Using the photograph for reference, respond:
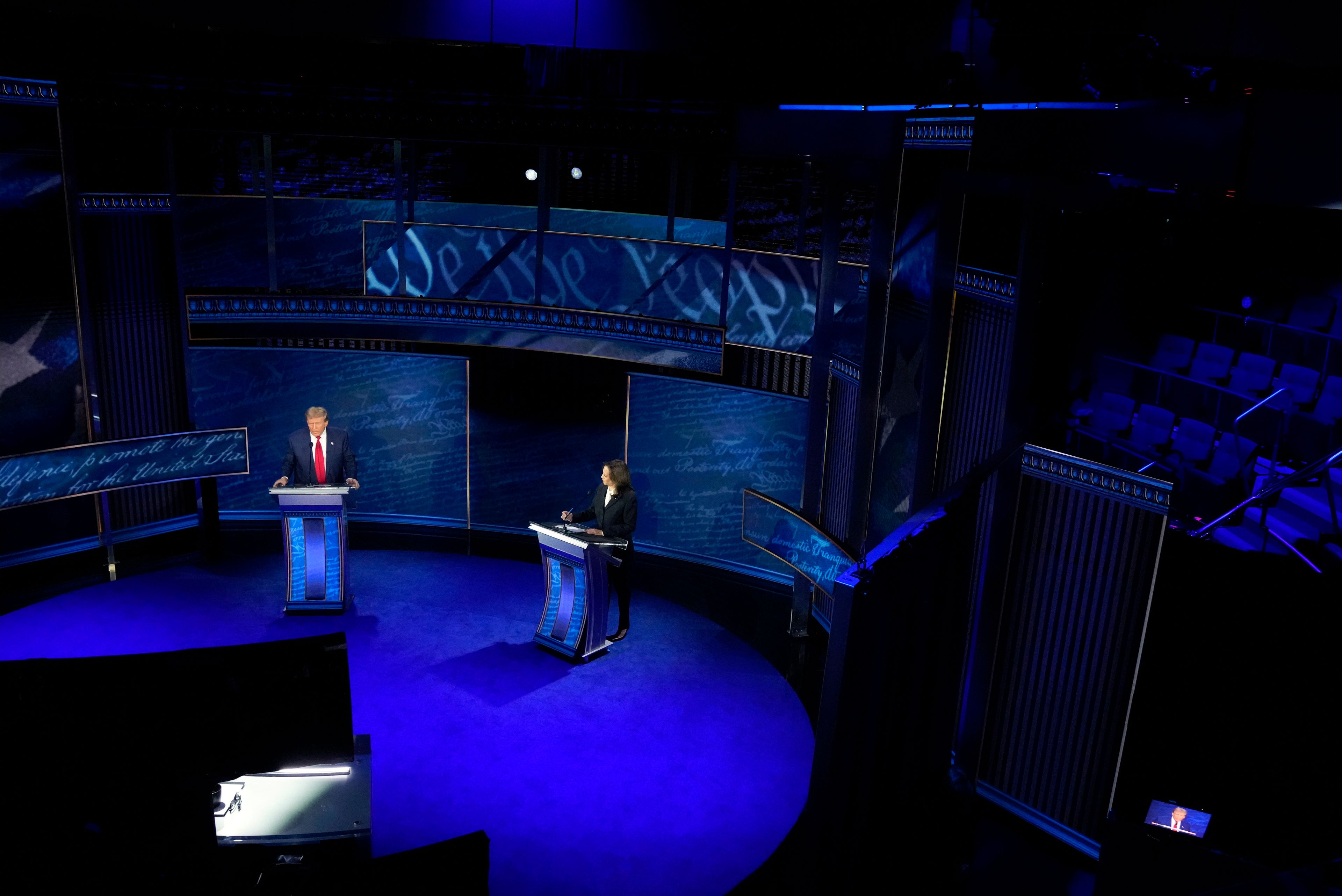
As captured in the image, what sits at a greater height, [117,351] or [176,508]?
[117,351]

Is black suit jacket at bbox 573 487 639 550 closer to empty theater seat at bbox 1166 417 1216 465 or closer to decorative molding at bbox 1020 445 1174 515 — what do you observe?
decorative molding at bbox 1020 445 1174 515

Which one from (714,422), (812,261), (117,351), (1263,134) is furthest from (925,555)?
(117,351)

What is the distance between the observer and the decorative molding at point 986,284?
21.0 feet

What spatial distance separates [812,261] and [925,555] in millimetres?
4937

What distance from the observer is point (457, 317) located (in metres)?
10.1

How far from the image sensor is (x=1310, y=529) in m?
5.84

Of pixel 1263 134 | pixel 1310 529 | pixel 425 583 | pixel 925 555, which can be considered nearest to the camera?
pixel 1263 134

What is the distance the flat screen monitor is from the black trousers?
408 cm

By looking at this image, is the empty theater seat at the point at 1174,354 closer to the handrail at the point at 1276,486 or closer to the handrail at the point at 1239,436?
the handrail at the point at 1239,436

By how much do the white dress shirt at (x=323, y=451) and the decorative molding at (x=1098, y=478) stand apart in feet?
18.3

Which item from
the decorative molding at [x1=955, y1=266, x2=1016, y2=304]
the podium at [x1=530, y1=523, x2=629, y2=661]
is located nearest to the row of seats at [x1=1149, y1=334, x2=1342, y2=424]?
the decorative molding at [x1=955, y1=266, x2=1016, y2=304]

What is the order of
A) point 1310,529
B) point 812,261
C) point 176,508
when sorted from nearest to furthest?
point 1310,529 < point 812,261 < point 176,508

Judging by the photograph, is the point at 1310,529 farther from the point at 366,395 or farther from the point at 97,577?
the point at 97,577

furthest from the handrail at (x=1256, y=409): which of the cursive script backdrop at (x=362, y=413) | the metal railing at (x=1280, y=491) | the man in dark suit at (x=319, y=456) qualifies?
the cursive script backdrop at (x=362, y=413)
